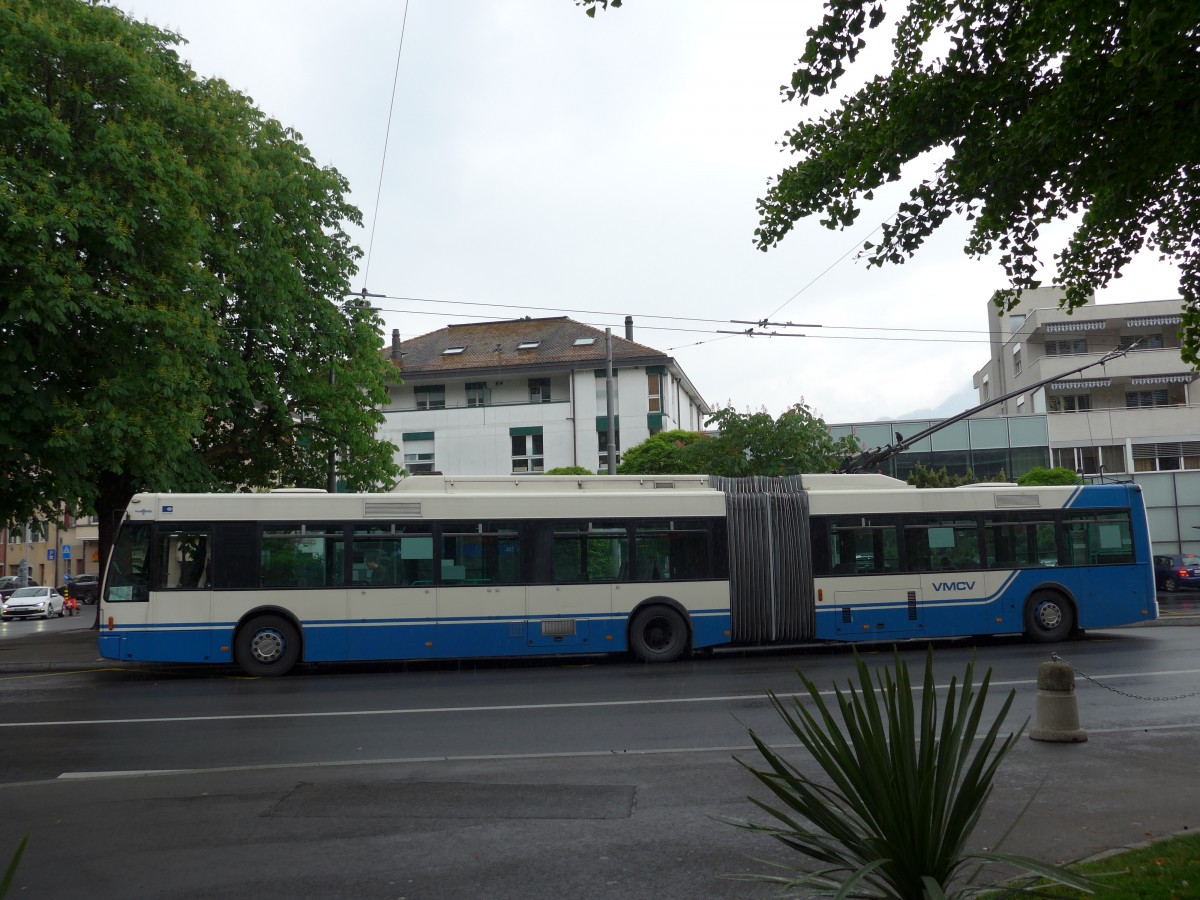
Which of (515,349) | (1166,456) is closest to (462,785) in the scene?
(515,349)

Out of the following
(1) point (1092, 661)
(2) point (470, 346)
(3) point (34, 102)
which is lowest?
(1) point (1092, 661)

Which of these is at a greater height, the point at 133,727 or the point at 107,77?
the point at 107,77

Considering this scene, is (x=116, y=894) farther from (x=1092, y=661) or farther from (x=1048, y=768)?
(x=1092, y=661)

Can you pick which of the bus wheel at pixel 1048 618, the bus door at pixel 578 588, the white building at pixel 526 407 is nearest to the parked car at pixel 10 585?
the white building at pixel 526 407

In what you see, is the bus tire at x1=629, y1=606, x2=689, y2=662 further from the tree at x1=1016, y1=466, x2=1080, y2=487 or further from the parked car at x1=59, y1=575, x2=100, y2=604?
the parked car at x1=59, y1=575, x2=100, y2=604

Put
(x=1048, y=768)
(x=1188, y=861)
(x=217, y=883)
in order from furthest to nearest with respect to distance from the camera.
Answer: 1. (x=1048, y=768)
2. (x=217, y=883)
3. (x=1188, y=861)

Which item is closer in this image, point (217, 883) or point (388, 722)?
point (217, 883)

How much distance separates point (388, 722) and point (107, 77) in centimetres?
1467

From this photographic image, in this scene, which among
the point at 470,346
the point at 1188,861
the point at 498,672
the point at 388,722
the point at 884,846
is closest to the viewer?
the point at 884,846

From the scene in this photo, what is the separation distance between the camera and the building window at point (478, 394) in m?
54.1

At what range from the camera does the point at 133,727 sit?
38.0 feet

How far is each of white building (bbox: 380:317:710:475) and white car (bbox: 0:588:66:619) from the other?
55.6 ft

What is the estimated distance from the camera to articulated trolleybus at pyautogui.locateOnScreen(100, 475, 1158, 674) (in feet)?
53.0

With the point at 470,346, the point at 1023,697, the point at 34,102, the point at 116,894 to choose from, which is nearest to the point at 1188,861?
the point at 116,894
